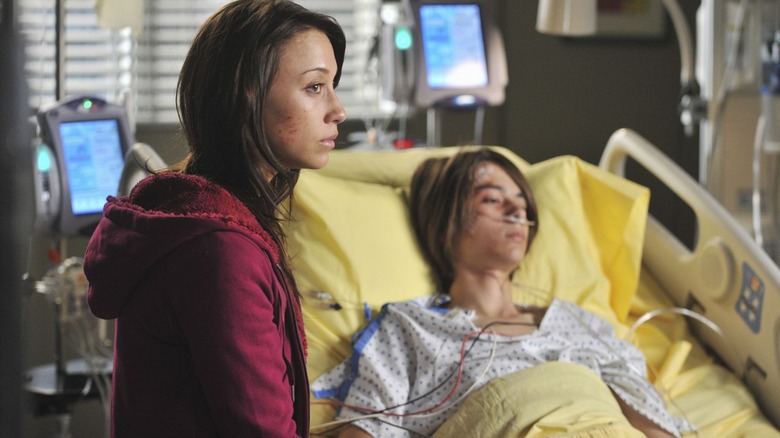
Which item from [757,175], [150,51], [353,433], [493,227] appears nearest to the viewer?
[353,433]

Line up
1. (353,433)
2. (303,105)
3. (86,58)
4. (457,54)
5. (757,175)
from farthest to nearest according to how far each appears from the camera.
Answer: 1. (86,58)
2. (457,54)
3. (757,175)
4. (353,433)
5. (303,105)

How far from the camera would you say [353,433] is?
192 centimetres

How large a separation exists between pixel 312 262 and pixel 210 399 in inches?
43.4

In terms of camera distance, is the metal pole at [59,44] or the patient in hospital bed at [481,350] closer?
the patient in hospital bed at [481,350]

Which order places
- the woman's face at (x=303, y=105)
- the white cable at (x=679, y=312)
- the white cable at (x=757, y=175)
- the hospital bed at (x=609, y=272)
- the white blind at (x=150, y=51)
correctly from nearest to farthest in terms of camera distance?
the woman's face at (x=303, y=105), the hospital bed at (x=609, y=272), the white cable at (x=679, y=312), the white cable at (x=757, y=175), the white blind at (x=150, y=51)

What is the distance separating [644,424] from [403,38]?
4.81ft

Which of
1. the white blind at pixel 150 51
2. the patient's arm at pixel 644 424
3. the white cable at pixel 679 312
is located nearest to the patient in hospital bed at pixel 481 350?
the patient's arm at pixel 644 424

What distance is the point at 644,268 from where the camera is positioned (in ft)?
8.69

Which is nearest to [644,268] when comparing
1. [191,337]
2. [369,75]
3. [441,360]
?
[441,360]

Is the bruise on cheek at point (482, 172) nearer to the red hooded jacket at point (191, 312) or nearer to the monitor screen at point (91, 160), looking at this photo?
the monitor screen at point (91, 160)

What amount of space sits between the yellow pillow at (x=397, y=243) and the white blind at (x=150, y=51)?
99 cm

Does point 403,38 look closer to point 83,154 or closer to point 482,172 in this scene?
point 482,172

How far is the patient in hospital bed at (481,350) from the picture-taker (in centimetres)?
182

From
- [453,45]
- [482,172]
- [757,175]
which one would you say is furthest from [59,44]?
[757,175]
